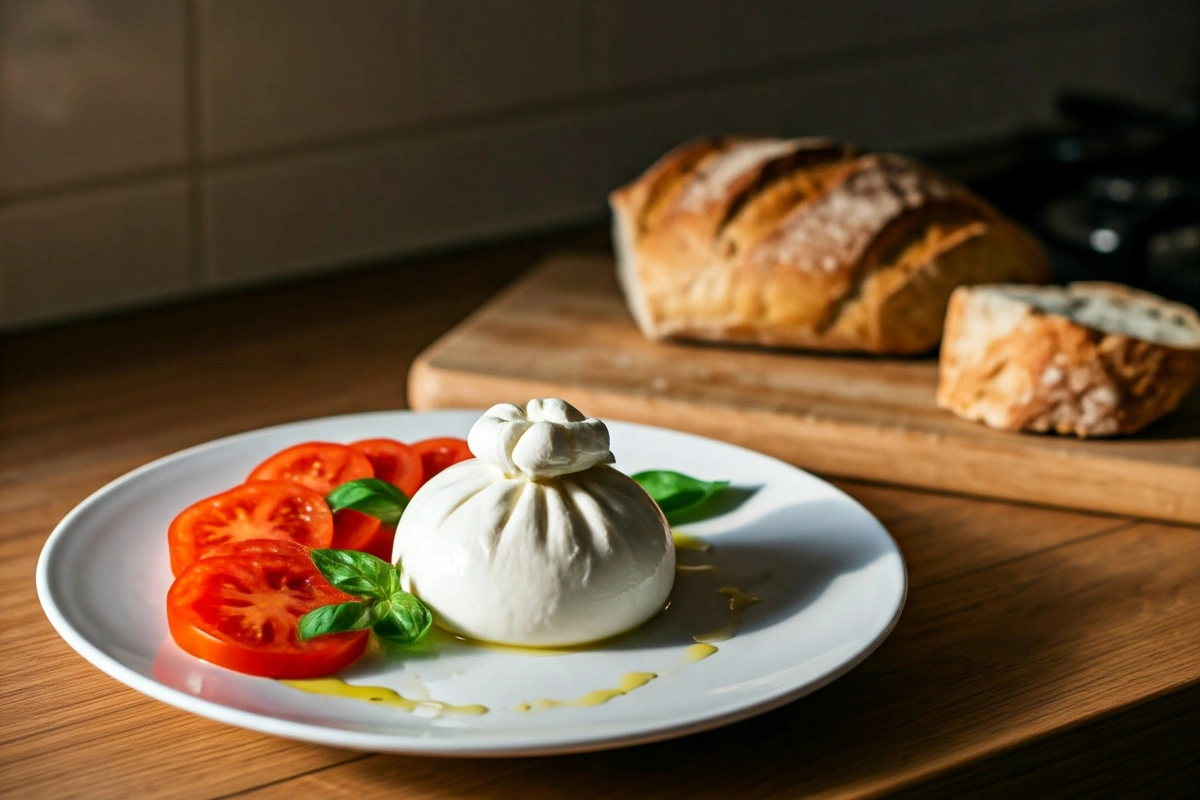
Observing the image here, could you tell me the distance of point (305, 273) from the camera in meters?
1.45

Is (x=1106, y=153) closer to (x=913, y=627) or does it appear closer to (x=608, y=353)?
(x=608, y=353)

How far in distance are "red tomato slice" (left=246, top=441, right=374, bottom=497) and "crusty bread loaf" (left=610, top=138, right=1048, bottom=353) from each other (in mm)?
407

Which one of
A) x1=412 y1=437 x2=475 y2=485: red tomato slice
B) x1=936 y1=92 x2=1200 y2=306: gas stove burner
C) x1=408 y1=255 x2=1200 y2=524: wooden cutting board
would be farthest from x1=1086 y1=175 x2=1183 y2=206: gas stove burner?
x1=412 y1=437 x2=475 y2=485: red tomato slice

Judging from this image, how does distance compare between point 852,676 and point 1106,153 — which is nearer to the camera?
point 852,676

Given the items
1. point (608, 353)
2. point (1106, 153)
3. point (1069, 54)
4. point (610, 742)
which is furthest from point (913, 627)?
point (1069, 54)

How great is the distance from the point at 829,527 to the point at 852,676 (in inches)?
4.4

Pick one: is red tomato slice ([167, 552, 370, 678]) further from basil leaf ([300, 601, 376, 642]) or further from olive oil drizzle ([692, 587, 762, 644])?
olive oil drizzle ([692, 587, 762, 644])

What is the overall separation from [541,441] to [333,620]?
0.14m

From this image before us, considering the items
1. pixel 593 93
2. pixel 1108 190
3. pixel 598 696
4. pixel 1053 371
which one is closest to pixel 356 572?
pixel 598 696

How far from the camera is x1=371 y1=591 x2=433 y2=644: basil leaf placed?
702 millimetres

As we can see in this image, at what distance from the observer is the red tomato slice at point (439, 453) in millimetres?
904

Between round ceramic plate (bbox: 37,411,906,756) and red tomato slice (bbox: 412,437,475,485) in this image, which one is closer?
round ceramic plate (bbox: 37,411,906,756)

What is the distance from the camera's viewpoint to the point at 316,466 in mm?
870

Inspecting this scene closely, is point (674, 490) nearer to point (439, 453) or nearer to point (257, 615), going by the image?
point (439, 453)
